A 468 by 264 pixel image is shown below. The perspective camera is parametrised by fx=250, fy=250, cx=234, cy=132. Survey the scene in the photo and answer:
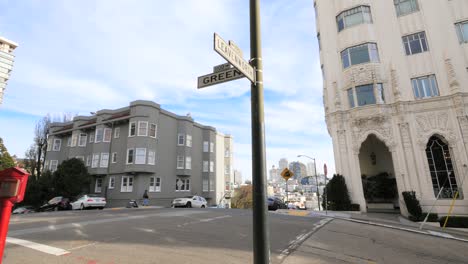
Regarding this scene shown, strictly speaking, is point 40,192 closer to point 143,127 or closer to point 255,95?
point 143,127

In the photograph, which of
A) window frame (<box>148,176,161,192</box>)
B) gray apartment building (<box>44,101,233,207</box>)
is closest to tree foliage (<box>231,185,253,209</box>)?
gray apartment building (<box>44,101,233,207</box>)

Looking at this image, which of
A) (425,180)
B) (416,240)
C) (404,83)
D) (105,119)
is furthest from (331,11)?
(105,119)

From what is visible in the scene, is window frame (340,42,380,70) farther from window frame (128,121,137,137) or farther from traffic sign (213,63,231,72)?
window frame (128,121,137,137)

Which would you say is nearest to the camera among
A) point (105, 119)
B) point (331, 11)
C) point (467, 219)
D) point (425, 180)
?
point (467, 219)

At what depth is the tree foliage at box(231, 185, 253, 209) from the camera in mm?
58406

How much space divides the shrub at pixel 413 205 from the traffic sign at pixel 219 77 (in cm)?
1664

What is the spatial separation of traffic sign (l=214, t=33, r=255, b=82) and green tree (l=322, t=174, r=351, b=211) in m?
17.0

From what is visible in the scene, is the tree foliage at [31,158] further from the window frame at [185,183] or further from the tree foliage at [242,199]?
the tree foliage at [242,199]

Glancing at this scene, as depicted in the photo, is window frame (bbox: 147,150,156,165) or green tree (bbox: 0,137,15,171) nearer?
green tree (bbox: 0,137,15,171)

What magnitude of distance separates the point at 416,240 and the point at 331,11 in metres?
20.1

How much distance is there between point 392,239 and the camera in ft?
Result: 29.1

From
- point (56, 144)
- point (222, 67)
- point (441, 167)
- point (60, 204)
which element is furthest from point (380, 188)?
point (56, 144)

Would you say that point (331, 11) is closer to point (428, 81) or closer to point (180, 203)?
point (428, 81)

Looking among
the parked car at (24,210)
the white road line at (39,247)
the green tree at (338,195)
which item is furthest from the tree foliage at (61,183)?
the green tree at (338,195)
